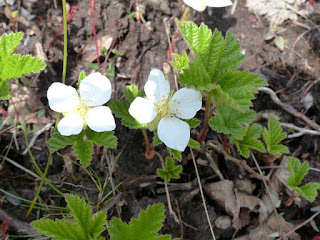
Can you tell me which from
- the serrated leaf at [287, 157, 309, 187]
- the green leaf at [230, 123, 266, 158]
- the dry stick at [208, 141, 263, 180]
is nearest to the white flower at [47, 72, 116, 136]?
the dry stick at [208, 141, 263, 180]

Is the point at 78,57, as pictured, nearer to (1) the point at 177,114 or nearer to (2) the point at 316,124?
(1) the point at 177,114

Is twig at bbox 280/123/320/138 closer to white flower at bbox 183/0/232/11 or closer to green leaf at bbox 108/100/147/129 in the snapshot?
white flower at bbox 183/0/232/11

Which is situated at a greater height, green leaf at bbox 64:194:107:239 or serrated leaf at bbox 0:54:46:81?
serrated leaf at bbox 0:54:46:81

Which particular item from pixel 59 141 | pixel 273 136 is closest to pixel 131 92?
pixel 59 141

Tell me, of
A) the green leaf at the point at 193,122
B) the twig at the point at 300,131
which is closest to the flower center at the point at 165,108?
the green leaf at the point at 193,122

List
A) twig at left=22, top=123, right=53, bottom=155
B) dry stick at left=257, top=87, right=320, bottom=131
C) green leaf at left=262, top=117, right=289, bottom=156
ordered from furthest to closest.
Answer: dry stick at left=257, top=87, right=320, bottom=131 → twig at left=22, top=123, right=53, bottom=155 → green leaf at left=262, top=117, right=289, bottom=156

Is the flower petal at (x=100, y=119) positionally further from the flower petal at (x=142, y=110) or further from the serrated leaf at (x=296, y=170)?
the serrated leaf at (x=296, y=170)
